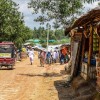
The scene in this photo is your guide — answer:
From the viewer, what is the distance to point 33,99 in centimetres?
1387

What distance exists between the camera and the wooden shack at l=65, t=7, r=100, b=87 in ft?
48.5

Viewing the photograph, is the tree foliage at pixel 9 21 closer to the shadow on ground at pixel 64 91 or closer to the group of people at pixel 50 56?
the group of people at pixel 50 56

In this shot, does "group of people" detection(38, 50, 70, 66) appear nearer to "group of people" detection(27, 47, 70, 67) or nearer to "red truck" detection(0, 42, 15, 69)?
"group of people" detection(27, 47, 70, 67)

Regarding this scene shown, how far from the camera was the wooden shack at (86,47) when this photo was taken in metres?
14.8

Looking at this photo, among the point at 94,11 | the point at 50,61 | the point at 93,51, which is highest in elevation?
the point at 94,11

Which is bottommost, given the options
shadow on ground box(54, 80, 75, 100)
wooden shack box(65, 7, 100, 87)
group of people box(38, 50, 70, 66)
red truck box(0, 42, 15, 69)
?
group of people box(38, 50, 70, 66)

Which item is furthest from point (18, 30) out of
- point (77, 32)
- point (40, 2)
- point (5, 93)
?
point (5, 93)

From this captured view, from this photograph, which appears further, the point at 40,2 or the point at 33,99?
the point at 40,2

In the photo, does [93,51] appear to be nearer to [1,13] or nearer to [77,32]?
[77,32]

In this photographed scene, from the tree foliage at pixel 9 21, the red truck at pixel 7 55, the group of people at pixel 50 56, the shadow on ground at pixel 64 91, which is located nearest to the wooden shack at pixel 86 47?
the shadow on ground at pixel 64 91

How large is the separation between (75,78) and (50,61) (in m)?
21.2

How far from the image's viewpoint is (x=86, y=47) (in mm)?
17859

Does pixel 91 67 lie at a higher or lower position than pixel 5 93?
higher

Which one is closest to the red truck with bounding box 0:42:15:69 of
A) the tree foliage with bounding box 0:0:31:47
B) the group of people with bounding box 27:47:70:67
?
the group of people with bounding box 27:47:70:67
